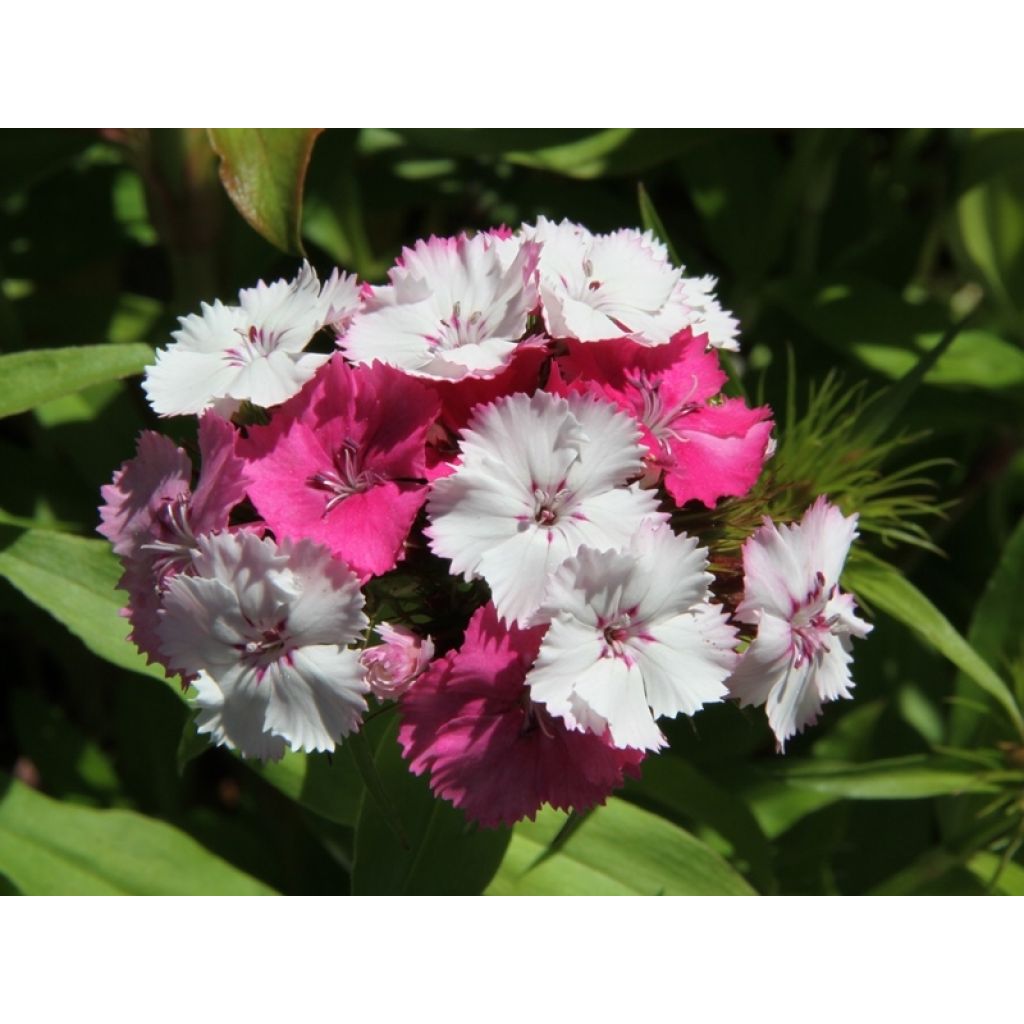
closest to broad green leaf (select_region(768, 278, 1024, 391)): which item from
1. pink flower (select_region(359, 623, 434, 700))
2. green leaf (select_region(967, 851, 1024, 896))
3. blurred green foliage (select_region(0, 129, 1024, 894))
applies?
blurred green foliage (select_region(0, 129, 1024, 894))

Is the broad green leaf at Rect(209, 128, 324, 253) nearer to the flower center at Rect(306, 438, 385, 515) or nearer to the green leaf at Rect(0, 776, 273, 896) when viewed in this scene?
the flower center at Rect(306, 438, 385, 515)

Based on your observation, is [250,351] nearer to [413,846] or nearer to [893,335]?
[413,846]

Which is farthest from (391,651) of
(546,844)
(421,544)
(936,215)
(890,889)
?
(936,215)

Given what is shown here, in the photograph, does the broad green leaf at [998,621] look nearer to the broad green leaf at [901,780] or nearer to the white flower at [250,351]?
the broad green leaf at [901,780]

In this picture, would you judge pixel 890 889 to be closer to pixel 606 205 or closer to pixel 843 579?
pixel 843 579

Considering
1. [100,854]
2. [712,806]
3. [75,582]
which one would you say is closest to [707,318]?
[712,806]
